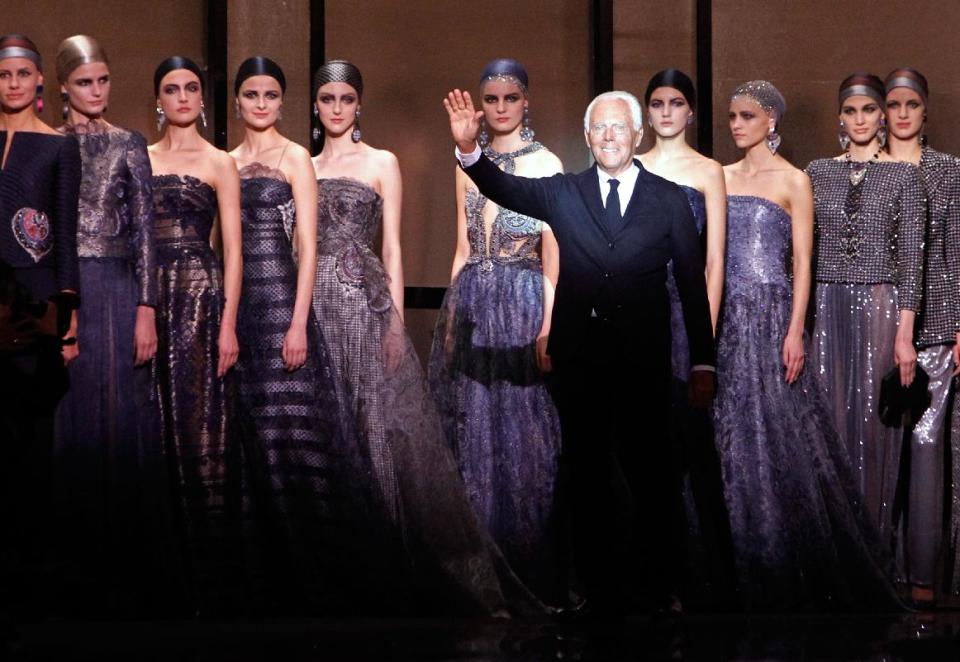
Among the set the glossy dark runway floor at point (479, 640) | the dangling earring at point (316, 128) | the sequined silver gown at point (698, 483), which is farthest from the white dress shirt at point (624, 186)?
Result: the dangling earring at point (316, 128)

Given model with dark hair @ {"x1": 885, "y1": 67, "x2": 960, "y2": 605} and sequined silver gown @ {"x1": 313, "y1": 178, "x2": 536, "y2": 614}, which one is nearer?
sequined silver gown @ {"x1": 313, "y1": 178, "x2": 536, "y2": 614}

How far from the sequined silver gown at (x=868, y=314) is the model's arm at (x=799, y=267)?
0.17 meters

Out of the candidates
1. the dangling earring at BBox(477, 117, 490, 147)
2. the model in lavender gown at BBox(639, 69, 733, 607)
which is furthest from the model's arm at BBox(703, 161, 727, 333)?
the dangling earring at BBox(477, 117, 490, 147)

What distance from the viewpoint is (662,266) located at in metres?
4.99

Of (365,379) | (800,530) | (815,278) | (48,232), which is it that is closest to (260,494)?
(365,379)

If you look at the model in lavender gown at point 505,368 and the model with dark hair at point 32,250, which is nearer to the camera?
the model with dark hair at point 32,250

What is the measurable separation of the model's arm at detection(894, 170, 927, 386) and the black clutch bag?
0.08 meters

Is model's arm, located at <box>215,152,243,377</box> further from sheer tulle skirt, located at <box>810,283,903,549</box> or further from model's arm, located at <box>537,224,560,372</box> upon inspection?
sheer tulle skirt, located at <box>810,283,903,549</box>

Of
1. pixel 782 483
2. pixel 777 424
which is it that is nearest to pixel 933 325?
pixel 777 424

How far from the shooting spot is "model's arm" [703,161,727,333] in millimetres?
5816

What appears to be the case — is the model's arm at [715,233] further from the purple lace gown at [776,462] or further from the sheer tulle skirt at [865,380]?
the sheer tulle skirt at [865,380]

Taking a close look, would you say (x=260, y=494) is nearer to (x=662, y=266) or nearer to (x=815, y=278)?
(x=662, y=266)

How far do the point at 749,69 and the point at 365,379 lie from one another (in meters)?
2.49

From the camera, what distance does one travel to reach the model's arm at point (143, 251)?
208 inches
